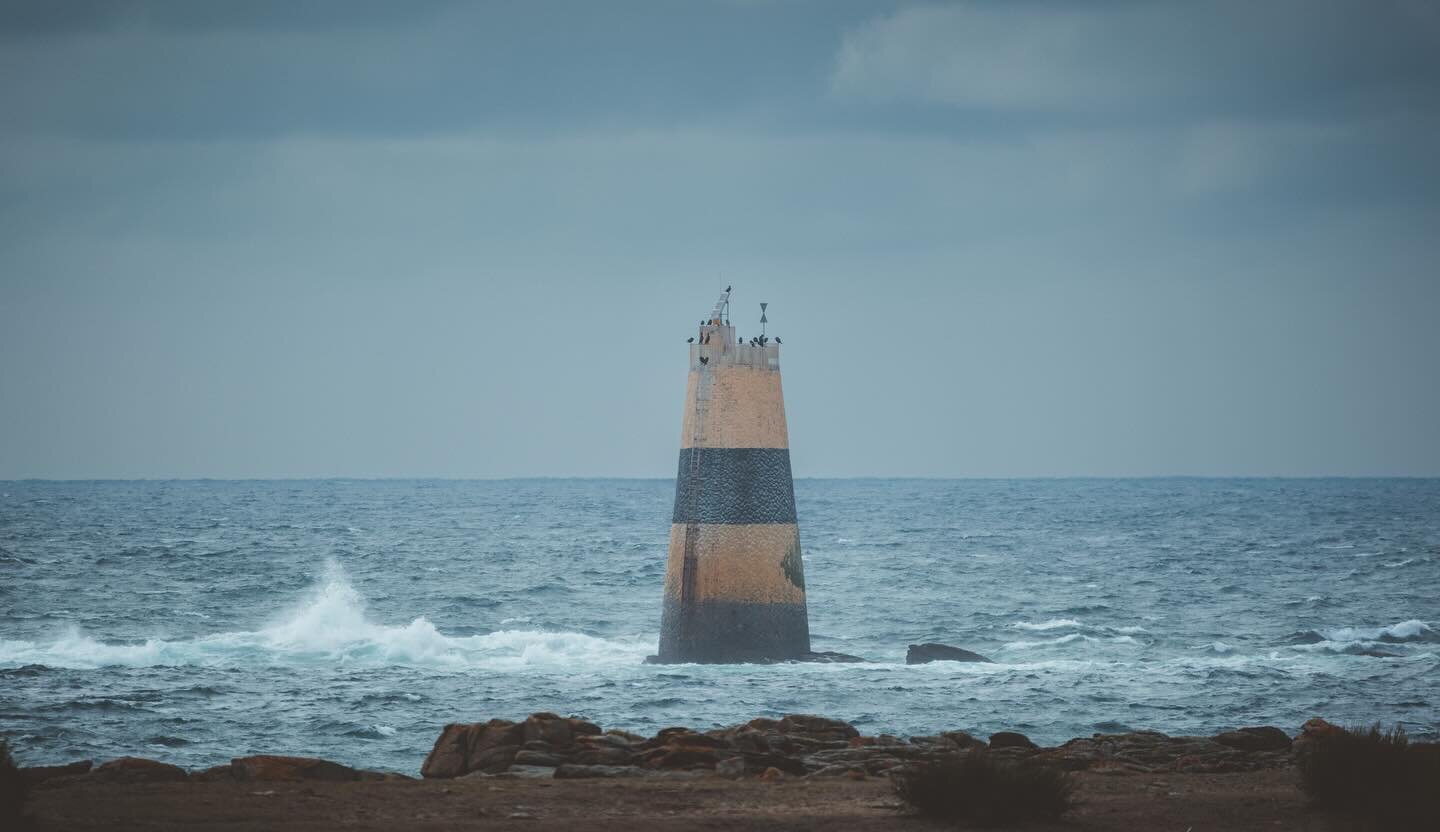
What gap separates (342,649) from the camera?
37.5 meters

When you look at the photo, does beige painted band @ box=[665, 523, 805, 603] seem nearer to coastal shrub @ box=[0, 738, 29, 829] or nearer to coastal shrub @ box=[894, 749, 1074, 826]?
coastal shrub @ box=[894, 749, 1074, 826]

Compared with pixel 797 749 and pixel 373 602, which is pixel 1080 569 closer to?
pixel 373 602

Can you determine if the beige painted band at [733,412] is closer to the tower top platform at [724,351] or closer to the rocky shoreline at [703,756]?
the tower top platform at [724,351]

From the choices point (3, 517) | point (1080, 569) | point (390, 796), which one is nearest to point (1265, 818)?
point (390, 796)

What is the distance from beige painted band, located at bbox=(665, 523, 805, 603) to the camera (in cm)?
2712

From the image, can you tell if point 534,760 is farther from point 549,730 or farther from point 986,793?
point 986,793

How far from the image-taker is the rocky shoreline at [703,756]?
1636 centimetres

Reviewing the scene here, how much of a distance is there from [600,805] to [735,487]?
42.5ft

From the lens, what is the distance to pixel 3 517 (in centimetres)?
11281

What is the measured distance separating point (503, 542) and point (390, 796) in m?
68.4

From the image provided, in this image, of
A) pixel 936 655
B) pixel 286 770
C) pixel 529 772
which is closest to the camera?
pixel 286 770

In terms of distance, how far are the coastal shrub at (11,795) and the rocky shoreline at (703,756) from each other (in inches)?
63.2

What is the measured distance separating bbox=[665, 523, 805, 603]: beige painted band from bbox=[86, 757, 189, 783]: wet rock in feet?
38.6

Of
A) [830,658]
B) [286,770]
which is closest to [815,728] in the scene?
[286,770]
